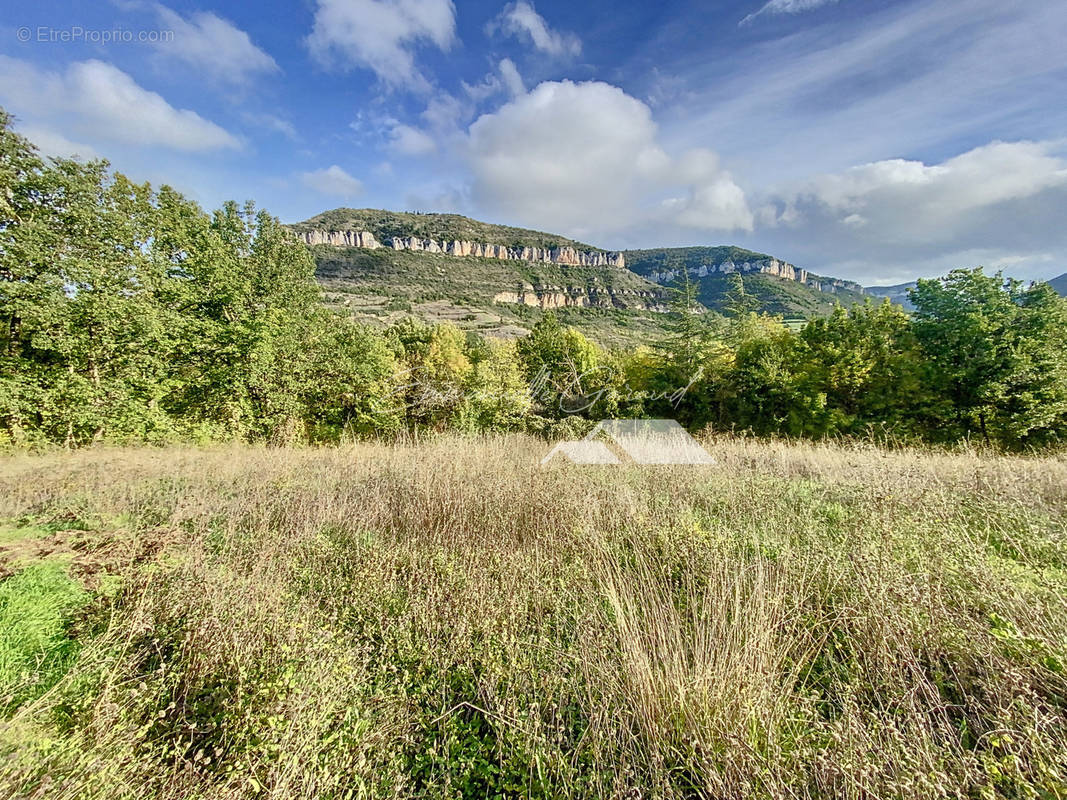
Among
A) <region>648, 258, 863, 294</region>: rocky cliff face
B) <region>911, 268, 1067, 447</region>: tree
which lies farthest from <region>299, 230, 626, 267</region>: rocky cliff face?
<region>911, 268, 1067, 447</region>: tree

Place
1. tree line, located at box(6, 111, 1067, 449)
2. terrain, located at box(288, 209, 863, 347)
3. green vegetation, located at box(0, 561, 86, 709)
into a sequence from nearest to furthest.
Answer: green vegetation, located at box(0, 561, 86, 709) < tree line, located at box(6, 111, 1067, 449) < terrain, located at box(288, 209, 863, 347)

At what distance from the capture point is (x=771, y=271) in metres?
113

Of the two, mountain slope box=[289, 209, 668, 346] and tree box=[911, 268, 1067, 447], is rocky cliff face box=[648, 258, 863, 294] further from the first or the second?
tree box=[911, 268, 1067, 447]

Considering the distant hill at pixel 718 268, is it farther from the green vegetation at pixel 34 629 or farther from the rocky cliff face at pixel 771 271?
the green vegetation at pixel 34 629

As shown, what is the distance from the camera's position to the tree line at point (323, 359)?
404 inches

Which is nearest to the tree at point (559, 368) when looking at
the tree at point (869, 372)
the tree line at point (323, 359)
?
the tree line at point (323, 359)

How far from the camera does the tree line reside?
10.3 meters

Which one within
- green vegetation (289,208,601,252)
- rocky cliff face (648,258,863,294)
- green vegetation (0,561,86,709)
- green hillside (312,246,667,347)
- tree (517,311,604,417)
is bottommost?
green vegetation (0,561,86,709)

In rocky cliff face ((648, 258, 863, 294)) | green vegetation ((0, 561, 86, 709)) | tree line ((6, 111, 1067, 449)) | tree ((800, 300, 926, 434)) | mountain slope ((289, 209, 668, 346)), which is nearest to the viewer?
green vegetation ((0, 561, 86, 709))

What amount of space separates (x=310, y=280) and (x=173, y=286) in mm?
6440

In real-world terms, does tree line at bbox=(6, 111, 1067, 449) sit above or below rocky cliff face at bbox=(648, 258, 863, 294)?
below

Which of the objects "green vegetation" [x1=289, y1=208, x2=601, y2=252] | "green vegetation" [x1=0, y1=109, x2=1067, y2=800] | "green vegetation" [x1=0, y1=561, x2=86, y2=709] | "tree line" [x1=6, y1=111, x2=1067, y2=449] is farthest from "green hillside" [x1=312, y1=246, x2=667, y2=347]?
"green vegetation" [x1=0, y1=561, x2=86, y2=709]

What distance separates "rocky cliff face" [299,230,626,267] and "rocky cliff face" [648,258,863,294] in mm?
20013

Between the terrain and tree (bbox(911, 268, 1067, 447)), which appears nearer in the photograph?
tree (bbox(911, 268, 1067, 447))
